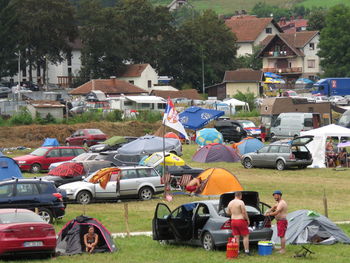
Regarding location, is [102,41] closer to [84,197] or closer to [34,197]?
[84,197]

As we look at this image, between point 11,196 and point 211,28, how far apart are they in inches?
3361

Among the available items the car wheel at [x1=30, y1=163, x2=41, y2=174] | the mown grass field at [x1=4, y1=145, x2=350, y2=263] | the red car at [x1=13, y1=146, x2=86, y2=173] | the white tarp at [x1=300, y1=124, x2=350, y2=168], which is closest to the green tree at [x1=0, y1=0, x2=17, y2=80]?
the mown grass field at [x1=4, y1=145, x2=350, y2=263]

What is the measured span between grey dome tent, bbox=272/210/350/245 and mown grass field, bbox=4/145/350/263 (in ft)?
1.23

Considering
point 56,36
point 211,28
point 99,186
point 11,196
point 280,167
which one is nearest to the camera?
point 11,196

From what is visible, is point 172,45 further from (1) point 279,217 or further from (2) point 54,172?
(1) point 279,217

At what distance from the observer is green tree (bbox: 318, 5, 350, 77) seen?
10462 cm

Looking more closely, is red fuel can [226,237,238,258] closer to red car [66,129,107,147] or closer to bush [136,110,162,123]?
red car [66,129,107,147]

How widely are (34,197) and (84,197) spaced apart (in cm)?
565

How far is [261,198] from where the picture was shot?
29.3 m

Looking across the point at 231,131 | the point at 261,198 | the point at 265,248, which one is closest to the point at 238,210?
the point at 265,248

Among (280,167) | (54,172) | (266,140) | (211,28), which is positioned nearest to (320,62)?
(211,28)

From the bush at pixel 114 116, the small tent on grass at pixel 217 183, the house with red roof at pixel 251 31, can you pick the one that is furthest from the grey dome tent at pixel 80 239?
the house with red roof at pixel 251 31

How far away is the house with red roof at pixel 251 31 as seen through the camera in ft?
443

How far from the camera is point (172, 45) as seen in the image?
332ft
